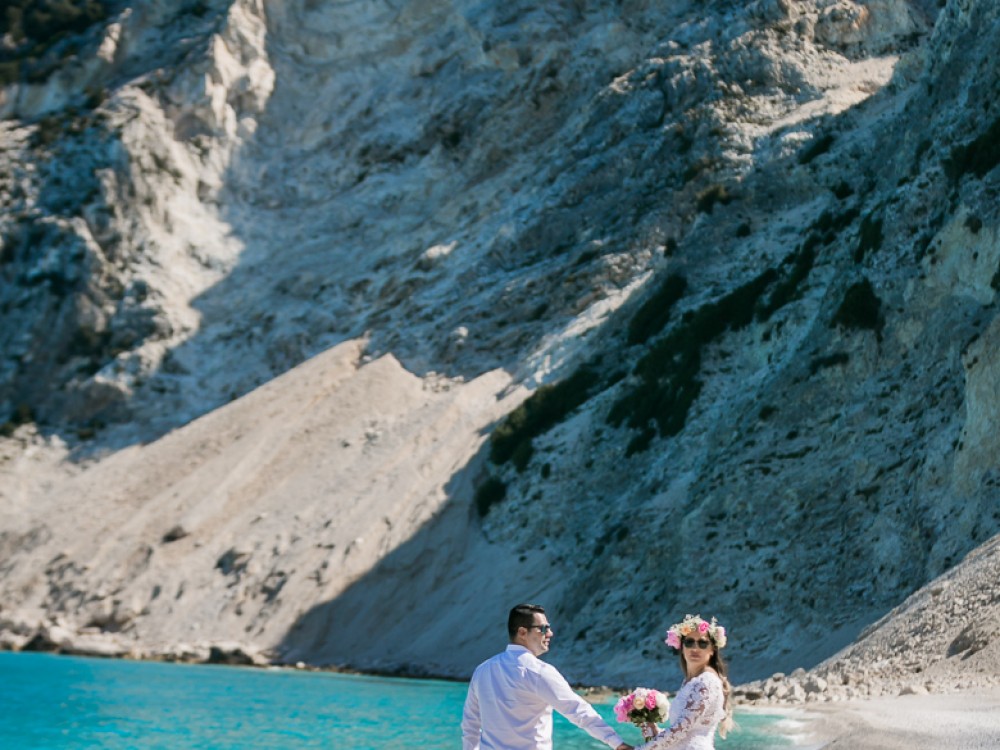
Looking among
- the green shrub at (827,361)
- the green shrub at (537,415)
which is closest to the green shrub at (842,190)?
the green shrub at (537,415)

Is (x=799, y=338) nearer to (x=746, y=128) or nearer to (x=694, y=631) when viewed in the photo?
(x=746, y=128)

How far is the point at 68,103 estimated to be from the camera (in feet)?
218

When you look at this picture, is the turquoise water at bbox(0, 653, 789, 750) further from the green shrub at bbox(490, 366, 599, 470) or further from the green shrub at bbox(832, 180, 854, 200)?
the green shrub at bbox(832, 180, 854, 200)

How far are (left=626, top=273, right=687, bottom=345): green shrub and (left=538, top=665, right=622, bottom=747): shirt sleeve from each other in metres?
31.9

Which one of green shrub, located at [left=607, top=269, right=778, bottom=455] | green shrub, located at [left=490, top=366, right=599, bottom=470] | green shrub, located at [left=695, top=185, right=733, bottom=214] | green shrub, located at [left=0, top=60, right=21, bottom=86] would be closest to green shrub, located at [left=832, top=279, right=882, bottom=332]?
green shrub, located at [left=607, top=269, right=778, bottom=455]

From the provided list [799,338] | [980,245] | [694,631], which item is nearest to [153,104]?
[799,338]

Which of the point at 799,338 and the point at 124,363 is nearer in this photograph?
the point at 799,338

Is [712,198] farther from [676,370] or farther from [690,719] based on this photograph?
[690,719]

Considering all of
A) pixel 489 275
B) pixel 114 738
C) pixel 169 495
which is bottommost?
pixel 169 495

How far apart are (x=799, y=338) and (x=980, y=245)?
6.31 meters

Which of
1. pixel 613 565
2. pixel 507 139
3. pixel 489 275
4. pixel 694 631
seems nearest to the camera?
pixel 694 631

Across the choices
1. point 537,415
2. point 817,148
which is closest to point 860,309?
point 537,415

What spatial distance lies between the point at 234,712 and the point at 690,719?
18.0m

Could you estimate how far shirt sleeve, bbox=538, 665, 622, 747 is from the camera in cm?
738
